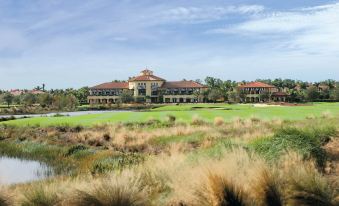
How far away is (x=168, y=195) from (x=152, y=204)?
82 centimetres

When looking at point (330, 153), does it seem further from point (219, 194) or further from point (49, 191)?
point (49, 191)

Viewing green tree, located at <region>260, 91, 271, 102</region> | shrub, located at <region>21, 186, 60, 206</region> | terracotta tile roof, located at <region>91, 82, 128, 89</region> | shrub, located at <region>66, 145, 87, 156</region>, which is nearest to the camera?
shrub, located at <region>21, 186, 60, 206</region>

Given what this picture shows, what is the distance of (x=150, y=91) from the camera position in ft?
455

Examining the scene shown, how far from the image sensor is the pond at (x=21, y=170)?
17383 mm

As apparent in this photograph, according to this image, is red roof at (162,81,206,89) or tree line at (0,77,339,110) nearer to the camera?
tree line at (0,77,339,110)

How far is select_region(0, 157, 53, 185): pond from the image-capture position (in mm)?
17383

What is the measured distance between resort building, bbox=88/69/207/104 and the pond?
10661 centimetres

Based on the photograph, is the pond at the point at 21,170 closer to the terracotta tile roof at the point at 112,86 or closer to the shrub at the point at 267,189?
the shrub at the point at 267,189

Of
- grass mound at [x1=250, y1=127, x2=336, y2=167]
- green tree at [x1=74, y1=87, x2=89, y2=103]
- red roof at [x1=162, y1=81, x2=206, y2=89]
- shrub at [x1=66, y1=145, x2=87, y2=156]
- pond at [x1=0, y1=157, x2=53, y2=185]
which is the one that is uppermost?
red roof at [x1=162, y1=81, x2=206, y2=89]

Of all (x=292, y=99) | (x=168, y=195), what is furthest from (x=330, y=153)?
(x=292, y=99)

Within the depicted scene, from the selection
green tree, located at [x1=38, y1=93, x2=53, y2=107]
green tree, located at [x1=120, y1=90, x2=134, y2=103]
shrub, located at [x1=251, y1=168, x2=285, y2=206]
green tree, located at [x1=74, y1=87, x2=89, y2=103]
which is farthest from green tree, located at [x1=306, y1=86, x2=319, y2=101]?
shrub, located at [x1=251, y1=168, x2=285, y2=206]

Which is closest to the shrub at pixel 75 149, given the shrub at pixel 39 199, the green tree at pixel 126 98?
the shrub at pixel 39 199

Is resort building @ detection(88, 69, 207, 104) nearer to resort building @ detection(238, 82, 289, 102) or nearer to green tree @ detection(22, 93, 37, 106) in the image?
resort building @ detection(238, 82, 289, 102)

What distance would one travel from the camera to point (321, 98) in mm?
113938
